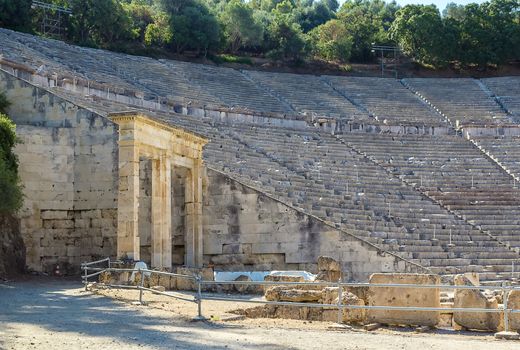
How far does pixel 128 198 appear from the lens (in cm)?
1656

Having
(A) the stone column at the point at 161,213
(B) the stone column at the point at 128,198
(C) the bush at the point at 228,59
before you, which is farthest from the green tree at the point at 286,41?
(B) the stone column at the point at 128,198

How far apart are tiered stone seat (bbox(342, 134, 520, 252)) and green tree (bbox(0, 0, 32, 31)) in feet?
54.4

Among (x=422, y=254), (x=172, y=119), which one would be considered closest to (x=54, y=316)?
(x=422, y=254)

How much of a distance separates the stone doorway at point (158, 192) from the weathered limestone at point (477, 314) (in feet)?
20.5

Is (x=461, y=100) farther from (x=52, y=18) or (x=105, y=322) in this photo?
(x=105, y=322)

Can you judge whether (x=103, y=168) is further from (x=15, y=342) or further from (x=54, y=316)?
(x=15, y=342)

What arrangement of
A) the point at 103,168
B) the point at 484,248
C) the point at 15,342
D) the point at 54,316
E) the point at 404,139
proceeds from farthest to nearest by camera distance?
the point at 404,139
the point at 484,248
the point at 103,168
the point at 54,316
the point at 15,342

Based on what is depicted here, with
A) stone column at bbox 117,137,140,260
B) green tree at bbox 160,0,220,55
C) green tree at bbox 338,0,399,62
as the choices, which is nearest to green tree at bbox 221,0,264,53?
green tree at bbox 160,0,220,55

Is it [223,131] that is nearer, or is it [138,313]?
[138,313]

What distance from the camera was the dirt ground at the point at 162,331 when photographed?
8.81 metres

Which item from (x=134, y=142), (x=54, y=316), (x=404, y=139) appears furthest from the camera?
(x=404, y=139)

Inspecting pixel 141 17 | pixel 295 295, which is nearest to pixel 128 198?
pixel 295 295

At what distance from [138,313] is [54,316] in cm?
113

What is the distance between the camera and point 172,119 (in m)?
25.8
